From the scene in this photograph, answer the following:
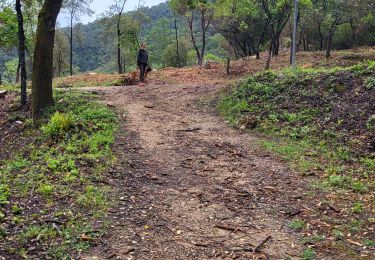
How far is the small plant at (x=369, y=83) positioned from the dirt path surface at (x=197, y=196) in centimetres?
312

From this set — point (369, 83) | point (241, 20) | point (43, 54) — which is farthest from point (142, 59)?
point (241, 20)

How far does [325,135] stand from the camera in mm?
8625

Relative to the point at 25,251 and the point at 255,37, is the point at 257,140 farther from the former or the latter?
the point at 255,37

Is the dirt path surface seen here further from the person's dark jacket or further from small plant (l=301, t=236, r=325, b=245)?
the person's dark jacket

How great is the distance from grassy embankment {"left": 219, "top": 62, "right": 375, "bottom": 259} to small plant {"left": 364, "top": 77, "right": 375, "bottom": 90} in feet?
0.08

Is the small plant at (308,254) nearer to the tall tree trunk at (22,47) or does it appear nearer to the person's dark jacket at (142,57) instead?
the tall tree trunk at (22,47)

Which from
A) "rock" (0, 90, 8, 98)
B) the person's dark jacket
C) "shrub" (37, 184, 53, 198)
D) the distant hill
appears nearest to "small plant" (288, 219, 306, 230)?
"shrub" (37, 184, 53, 198)

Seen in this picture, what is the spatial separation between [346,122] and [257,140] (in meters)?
1.98

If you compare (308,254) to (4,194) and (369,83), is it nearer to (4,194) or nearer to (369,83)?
(4,194)

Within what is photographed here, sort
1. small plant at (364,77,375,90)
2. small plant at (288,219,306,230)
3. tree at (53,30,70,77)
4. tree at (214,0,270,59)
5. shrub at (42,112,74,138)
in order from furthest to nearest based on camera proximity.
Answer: tree at (53,30,70,77), tree at (214,0,270,59), small plant at (364,77,375,90), shrub at (42,112,74,138), small plant at (288,219,306,230)

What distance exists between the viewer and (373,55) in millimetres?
22781

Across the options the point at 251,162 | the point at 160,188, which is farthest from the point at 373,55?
the point at 160,188

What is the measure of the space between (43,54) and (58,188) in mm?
6095

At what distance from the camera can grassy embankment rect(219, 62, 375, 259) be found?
199 inches
